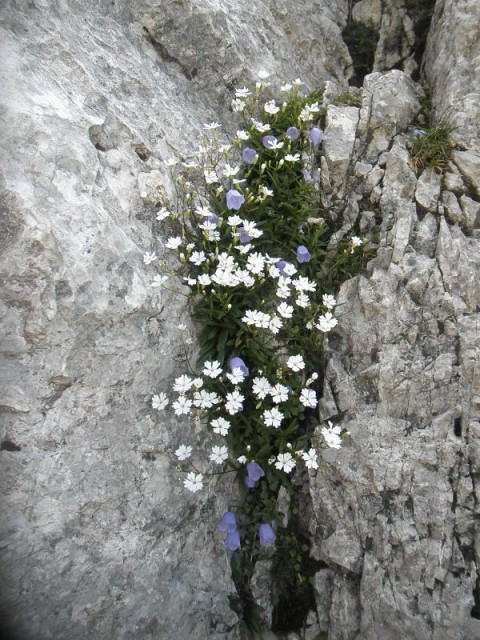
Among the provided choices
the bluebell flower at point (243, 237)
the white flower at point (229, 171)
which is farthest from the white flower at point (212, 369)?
the white flower at point (229, 171)

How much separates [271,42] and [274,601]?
601 cm

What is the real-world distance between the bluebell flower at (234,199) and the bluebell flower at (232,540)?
2868mm

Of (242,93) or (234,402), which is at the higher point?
(242,93)

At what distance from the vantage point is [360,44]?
6.29m

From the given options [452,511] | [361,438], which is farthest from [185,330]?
[452,511]

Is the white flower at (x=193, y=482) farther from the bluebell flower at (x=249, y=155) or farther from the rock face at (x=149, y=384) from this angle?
the bluebell flower at (x=249, y=155)

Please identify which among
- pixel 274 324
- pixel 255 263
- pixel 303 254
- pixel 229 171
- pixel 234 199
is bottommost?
pixel 274 324

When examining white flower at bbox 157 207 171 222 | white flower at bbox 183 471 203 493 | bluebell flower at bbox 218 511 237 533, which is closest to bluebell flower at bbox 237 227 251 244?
white flower at bbox 157 207 171 222

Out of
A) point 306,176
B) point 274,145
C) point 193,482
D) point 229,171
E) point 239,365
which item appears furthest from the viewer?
point 306,176

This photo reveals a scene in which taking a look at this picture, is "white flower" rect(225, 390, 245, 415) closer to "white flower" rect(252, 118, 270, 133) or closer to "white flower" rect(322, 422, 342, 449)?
"white flower" rect(322, 422, 342, 449)

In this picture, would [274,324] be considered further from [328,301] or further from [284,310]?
[328,301]

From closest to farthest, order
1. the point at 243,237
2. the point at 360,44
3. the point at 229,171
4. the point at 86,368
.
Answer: the point at 86,368 < the point at 243,237 < the point at 229,171 < the point at 360,44

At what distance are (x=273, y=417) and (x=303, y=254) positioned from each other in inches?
61.6

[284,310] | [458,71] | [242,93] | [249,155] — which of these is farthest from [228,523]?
[458,71]
